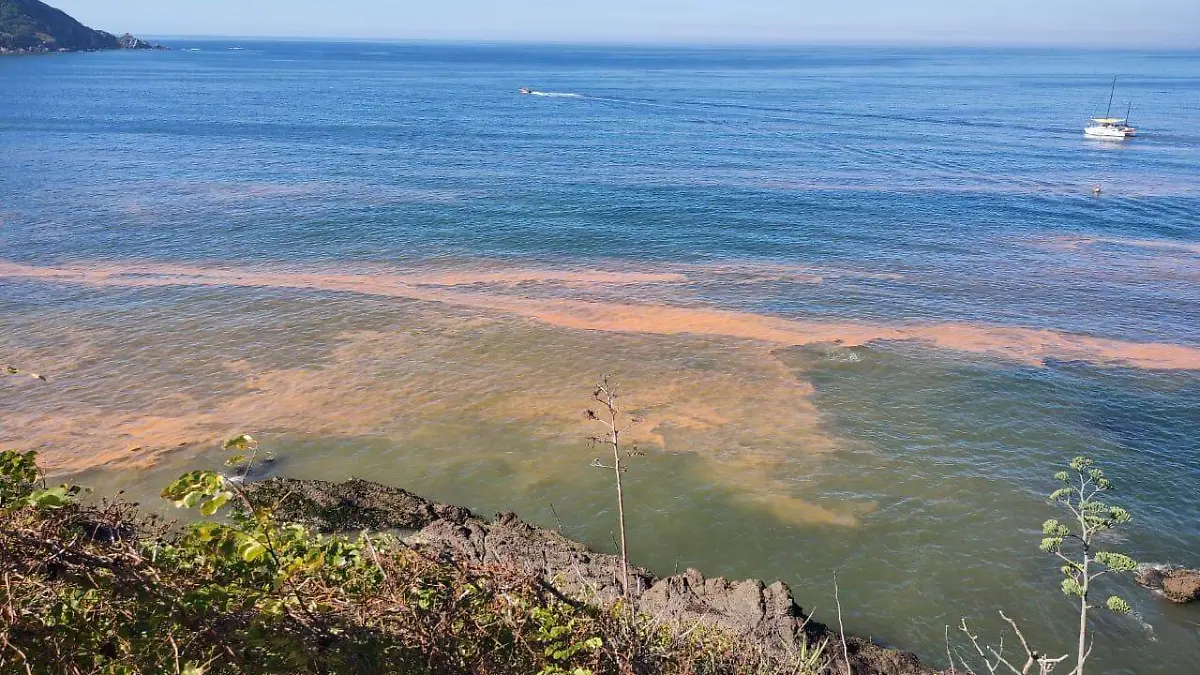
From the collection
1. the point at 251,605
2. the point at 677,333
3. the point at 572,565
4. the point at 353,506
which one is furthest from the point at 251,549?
the point at 677,333

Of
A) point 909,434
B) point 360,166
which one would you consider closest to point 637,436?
point 909,434

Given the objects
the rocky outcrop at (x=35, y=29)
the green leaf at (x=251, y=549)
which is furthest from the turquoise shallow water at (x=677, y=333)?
the rocky outcrop at (x=35, y=29)

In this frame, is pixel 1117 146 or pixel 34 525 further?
pixel 1117 146

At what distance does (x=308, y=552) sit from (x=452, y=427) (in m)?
17.4

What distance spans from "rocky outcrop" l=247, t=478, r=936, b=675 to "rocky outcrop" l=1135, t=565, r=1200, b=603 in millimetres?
6842

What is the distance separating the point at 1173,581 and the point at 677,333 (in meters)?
18.6

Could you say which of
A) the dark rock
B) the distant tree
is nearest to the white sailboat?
the distant tree

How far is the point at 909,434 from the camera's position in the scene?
24.5 meters

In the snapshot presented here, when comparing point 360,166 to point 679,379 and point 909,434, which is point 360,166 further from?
point 909,434

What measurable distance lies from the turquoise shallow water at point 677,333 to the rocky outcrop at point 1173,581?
39 centimetres

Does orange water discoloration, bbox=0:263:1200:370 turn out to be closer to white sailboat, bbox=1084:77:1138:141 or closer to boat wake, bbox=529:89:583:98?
white sailboat, bbox=1084:77:1138:141

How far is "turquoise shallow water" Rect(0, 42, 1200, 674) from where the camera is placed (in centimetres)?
2031

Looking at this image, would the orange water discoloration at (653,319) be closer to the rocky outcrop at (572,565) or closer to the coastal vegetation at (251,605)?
the rocky outcrop at (572,565)

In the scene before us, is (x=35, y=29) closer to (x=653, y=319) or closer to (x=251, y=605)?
(x=653, y=319)
